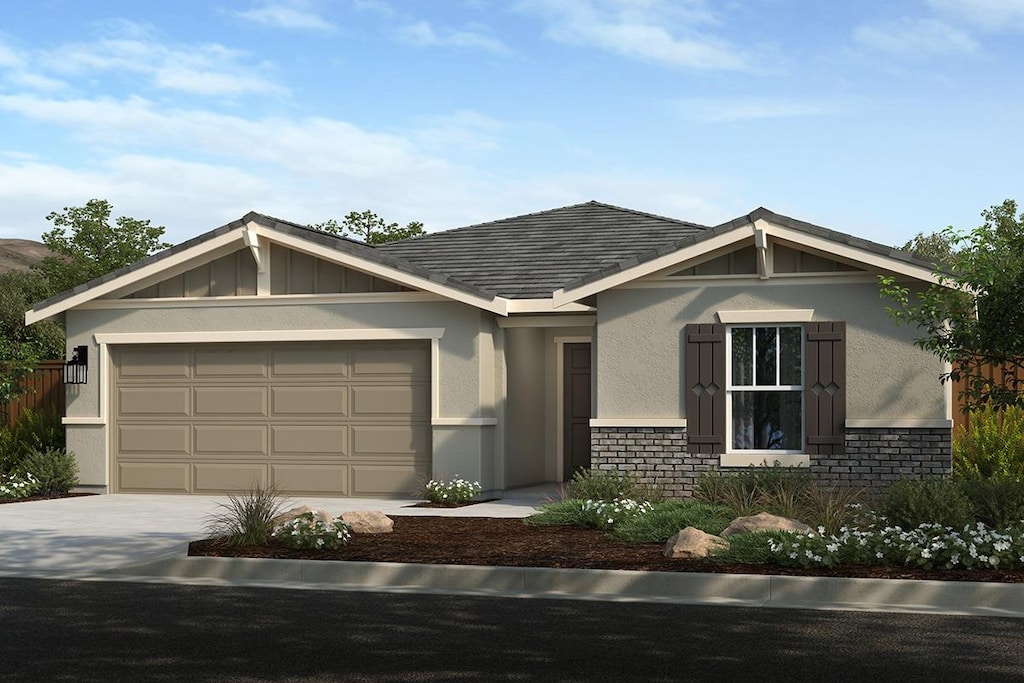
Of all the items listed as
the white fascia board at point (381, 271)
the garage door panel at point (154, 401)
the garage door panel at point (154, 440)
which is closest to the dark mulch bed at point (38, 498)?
the garage door panel at point (154, 440)

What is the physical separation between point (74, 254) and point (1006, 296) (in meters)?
48.9

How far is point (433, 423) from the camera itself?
19.8 m

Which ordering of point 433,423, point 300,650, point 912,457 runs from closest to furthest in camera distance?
point 300,650
point 912,457
point 433,423

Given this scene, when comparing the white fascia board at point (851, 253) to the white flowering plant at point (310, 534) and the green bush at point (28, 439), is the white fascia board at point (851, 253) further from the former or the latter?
the green bush at point (28, 439)

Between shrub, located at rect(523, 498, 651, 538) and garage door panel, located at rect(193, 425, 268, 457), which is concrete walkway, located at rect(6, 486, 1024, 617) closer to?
shrub, located at rect(523, 498, 651, 538)

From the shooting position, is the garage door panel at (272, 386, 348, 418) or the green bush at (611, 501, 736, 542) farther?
the garage door panel at (272, 386, 348, 418)

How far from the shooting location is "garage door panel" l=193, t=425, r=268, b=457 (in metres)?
20.7

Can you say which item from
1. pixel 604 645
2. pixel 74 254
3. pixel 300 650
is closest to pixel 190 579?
pixel 300 650

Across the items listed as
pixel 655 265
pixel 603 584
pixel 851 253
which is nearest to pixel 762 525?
pixel 603 584

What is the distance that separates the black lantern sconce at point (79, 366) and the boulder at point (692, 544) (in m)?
11.9

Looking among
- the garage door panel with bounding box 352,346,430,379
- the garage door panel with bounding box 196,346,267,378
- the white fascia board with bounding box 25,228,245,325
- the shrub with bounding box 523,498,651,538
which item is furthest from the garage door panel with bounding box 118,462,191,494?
the shrub with bounding box 523,498,651,538

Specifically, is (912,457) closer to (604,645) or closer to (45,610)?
(604,645)

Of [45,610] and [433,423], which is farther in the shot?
[433,423]

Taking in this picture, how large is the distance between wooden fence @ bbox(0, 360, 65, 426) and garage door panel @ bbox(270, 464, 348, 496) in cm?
482
